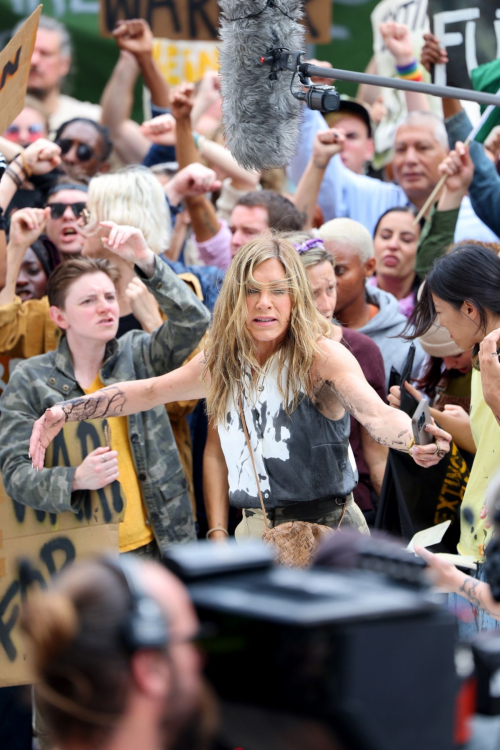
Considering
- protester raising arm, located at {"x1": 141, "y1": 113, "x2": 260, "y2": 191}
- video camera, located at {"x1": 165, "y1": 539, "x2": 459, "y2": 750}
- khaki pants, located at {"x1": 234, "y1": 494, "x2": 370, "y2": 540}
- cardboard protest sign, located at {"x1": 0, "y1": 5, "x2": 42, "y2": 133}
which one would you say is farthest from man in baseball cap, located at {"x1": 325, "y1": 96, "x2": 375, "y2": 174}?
video camera, located at {"x1": 165, "y1": 539, "x2": 459, "y2": 750}

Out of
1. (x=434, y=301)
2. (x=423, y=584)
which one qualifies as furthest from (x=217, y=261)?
(x=423, y=584)

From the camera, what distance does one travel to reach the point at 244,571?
1.35 metres

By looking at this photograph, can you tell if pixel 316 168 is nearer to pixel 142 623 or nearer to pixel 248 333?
pixel 248 333

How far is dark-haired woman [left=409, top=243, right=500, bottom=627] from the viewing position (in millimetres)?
3396

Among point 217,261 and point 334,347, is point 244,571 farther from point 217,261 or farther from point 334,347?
point 217,261

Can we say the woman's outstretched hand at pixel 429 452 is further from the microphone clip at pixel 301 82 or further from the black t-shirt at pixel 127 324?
the black t-shirt at pixel 127 324

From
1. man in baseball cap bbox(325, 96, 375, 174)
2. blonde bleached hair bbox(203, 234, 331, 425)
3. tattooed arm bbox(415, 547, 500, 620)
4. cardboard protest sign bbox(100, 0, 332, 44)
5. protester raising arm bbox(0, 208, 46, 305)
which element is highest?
cardboard protest sign bbox(100, 0, 332, 44)

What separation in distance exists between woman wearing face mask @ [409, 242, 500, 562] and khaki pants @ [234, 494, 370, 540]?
45 cm

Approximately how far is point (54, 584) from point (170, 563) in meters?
0.17

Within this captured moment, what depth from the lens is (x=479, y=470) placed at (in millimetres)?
3457

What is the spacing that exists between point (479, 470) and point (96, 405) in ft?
4.61

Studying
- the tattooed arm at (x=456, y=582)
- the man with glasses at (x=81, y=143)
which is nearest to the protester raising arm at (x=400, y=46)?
the man with glasses at (x=81, y=143)

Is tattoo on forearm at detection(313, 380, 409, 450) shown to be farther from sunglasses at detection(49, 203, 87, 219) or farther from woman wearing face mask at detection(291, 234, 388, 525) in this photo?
sunglasses at detection(49, 203, 87, 219)

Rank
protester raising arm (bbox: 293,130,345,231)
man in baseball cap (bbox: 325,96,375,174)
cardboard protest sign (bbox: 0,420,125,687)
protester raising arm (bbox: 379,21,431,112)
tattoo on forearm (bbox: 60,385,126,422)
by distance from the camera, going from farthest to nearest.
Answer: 1. man in baseball cap (bbox: 325,96,375,174)
2. protester raising arm (bbox: 379,21,431,112)
3. protester raising arm (bbox: 293,130,345,231)
4. cardboard protest sign (bbox: 0,420,125,687)
5. tattoo on forearm (bbox: 60,385,126,422)
